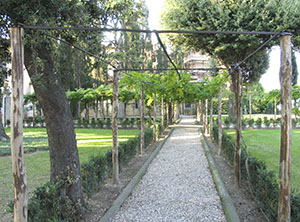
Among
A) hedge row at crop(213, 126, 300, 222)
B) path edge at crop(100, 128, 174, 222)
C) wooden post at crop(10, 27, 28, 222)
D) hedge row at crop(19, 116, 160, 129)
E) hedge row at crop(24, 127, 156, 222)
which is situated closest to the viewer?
wooden post at crop(10, 27, 28, 222)

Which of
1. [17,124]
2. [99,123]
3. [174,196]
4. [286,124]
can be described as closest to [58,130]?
[17,124]

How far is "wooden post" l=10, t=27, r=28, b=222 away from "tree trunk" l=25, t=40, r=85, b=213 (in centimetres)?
81

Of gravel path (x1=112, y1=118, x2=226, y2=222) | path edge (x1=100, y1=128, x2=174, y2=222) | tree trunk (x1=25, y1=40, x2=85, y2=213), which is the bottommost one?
gravel path (x1=112, y1=118, x2=226, y2=222)

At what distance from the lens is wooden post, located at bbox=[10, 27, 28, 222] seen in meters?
2.57

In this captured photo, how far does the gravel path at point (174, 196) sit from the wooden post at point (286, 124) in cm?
132

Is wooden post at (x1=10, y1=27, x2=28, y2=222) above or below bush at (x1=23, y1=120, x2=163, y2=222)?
above

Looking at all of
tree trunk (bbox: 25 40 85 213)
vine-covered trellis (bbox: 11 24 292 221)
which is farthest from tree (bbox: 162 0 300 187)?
tree trunk (bbox: 25 40 85 213)

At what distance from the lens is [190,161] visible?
853 cm

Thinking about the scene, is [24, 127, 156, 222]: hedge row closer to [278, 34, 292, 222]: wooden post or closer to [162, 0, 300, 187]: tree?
[278, 34, 292, 222]: wooden post

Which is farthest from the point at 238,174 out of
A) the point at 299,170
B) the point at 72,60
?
the point at 72,60

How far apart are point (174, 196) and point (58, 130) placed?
2.77 m

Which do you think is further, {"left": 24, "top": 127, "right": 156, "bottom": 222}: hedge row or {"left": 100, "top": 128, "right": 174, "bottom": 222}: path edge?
{"left": 100, "top": 128, "right": 174, "bottom": 222}: path edge

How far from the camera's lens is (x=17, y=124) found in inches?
101

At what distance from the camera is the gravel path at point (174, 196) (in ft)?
13.6
